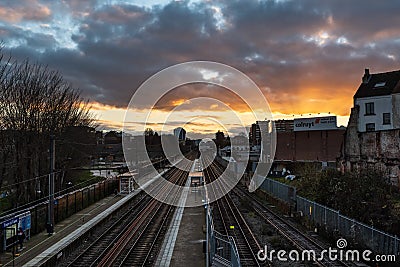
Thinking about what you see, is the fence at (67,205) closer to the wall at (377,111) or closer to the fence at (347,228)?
the fence at (347,228)

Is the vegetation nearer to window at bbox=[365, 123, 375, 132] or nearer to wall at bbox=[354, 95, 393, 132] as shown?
wall at bbox=[354, 95, 393, 132]

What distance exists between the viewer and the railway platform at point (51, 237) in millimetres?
17812

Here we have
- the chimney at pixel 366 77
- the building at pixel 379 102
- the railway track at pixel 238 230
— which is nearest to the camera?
the railway track at pixel 238 230

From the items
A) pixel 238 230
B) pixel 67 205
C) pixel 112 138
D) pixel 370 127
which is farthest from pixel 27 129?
pixel 112 138

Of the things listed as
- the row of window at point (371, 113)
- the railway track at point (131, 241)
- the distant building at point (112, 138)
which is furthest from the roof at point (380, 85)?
the distant building at point (112, 138)

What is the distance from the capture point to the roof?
43659 mm

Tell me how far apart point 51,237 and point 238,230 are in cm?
1098

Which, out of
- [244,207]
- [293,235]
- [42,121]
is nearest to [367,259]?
[293,235]

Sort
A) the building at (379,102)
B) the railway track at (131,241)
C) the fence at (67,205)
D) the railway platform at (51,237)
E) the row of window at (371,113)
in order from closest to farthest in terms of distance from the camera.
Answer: the railway track at (131,241), the railway platform at (51,237), the fence at (67,205), the building at (379,102), the row of window at (371,113)

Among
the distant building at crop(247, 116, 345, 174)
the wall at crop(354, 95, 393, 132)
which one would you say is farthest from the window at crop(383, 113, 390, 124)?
the distant building at crop(247, 116, 345, 174)

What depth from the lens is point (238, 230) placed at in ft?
76.7

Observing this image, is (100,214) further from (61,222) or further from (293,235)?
(293,235)

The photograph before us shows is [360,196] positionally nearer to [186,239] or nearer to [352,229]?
[352,229]

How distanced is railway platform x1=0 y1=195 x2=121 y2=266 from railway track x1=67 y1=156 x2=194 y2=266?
2279mm
